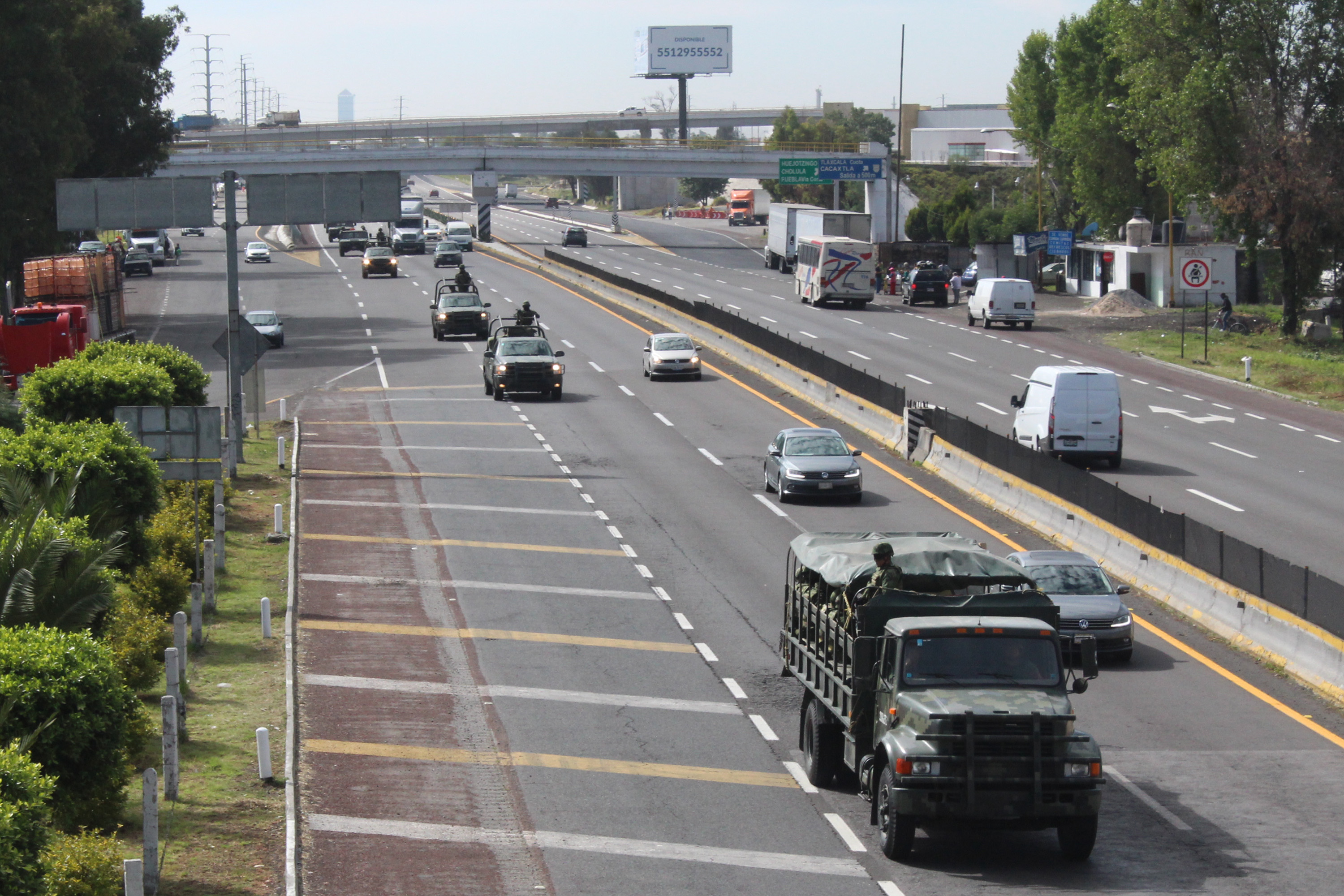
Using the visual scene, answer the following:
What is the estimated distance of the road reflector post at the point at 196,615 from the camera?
778 inches

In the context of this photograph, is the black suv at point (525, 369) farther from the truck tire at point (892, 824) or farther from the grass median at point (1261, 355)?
the truck tire at point (892, 824)

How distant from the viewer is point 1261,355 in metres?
56.2

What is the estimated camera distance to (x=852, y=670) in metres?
13.8

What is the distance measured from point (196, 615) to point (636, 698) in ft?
20.0

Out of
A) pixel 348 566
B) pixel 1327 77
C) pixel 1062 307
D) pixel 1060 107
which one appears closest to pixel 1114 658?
pixel 348 566

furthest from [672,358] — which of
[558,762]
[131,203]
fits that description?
[558,762]

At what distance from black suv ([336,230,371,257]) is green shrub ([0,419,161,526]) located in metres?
85.1

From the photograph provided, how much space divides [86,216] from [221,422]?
63.7 feet

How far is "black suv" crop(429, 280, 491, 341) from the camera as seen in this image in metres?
59.6

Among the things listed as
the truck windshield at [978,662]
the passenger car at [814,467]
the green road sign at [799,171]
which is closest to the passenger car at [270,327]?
the passenger car at [814,467]

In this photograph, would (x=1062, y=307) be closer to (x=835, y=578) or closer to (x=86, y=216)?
(x=86, y=216)

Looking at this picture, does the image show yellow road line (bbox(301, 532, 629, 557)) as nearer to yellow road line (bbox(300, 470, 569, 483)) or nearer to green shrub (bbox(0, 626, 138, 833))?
yellow road line (bbox(300, 470, 569, 483))

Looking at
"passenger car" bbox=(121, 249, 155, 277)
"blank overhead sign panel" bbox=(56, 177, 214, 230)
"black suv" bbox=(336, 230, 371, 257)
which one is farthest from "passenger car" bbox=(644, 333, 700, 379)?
"black suv" bbox=(336, 230, 371, 257)

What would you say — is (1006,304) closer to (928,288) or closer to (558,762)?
(928,288)
